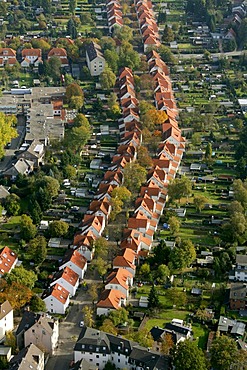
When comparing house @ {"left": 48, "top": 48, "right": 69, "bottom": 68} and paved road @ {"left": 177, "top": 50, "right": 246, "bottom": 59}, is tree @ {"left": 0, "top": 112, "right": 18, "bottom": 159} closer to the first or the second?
house @ {"left": 48, "top": 48, "right": 69, "bottom": 68}

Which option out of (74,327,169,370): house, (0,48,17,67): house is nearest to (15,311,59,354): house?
(74,327,169,370): house

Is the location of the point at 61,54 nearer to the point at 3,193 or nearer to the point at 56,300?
the point at 3,193

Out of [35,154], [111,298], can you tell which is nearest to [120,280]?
[111,298]

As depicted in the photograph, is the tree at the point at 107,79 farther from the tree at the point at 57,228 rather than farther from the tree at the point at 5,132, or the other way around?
the tree at the point at 57,228

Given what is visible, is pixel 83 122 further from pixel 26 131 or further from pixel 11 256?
pixel 11 256

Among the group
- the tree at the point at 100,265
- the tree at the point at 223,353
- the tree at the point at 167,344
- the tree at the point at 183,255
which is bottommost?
the tree at the point at 100,265

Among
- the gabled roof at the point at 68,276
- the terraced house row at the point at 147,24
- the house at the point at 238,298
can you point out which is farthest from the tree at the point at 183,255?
the terraced house row at the point at 147,24
